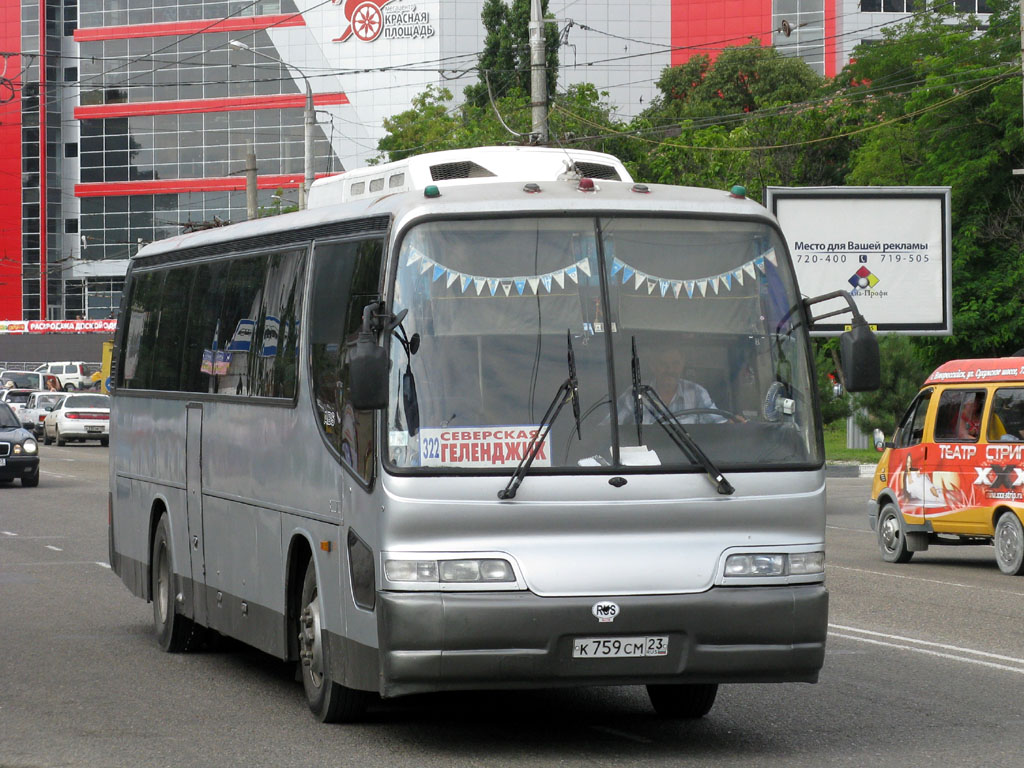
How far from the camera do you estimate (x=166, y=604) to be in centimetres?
1225

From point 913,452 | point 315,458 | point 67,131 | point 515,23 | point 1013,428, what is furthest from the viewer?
point 67,131

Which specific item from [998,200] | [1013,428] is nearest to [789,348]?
[1013,428]

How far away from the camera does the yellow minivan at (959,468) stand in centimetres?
1820

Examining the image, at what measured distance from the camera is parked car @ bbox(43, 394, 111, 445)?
167 ft

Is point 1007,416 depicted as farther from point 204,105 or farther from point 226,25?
point 204,105

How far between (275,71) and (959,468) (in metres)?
77.8

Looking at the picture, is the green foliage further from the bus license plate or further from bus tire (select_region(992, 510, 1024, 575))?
the bus license plate

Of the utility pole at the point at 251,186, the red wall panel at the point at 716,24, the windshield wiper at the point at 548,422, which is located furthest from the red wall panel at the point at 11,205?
the windshield wiper at the point at 548,422

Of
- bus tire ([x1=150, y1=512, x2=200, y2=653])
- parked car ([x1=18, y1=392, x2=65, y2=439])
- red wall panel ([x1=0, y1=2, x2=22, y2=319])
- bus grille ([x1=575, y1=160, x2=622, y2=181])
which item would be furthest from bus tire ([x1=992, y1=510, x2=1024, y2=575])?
red wall panel ([x1=0, y1=2, x2=22, y2=319])

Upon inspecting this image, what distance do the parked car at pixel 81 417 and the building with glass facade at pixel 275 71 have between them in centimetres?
4062

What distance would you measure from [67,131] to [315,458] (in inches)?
3916

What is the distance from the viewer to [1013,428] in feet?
60.0

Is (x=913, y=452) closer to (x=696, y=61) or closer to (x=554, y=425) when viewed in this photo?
(x=554, y=425)

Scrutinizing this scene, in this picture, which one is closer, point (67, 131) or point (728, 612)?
point (728, 612)
